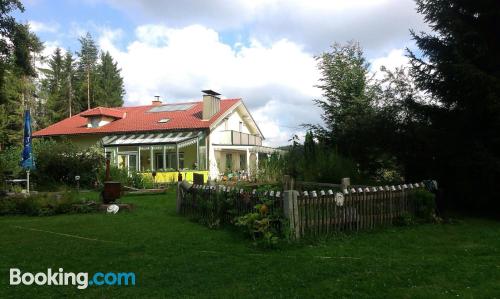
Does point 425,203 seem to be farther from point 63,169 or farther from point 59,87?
point 59,87

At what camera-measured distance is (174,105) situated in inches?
1401

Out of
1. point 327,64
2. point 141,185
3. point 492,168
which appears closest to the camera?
point 492,168

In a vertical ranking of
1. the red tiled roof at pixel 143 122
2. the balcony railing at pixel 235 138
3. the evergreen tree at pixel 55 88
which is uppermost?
the evergreen tree at pixel 55 88

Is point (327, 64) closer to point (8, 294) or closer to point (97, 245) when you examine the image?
point (97, 245)

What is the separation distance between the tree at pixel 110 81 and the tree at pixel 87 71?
3.59ft

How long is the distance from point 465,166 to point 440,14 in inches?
161

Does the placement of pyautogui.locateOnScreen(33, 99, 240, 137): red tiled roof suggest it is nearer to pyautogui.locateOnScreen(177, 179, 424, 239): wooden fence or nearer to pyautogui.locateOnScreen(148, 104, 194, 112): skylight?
pyautogui.locateOnScreen(148, 104, 194, 112): skylight

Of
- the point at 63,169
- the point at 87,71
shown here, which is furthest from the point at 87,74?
the point at 63,169

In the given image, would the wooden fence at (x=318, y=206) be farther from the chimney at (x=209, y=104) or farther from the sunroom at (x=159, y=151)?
the chimney at (x=209, y=104)

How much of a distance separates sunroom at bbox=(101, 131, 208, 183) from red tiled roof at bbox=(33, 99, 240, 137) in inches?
28.4

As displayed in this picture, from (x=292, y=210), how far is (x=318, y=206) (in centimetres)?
59

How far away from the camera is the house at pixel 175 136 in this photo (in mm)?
27297

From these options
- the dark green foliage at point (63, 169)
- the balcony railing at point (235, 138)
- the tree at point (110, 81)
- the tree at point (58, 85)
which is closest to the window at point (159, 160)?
the balcony railing at point (235, 138)

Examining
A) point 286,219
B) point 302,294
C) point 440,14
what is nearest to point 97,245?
point 286,219
